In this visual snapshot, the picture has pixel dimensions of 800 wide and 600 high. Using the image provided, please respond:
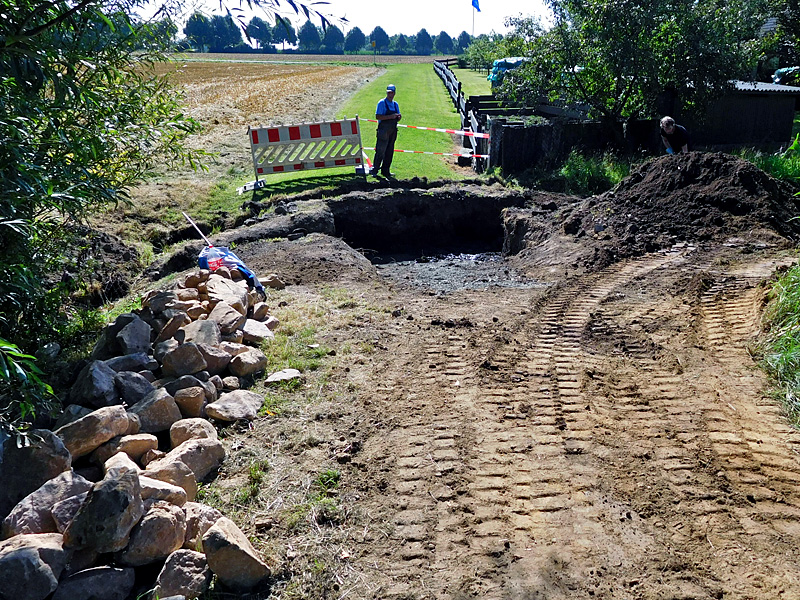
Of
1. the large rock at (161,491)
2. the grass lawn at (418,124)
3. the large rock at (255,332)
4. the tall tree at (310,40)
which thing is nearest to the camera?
the large rock at (161,491)

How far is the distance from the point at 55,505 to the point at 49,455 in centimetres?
43

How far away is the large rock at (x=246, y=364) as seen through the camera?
18.4 feet

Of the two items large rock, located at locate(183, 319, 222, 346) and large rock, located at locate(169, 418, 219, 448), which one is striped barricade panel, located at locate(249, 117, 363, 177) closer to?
large rock, located at locate(183, 319, 222, 346)

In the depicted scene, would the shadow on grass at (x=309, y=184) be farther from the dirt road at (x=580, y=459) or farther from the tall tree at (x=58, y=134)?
the dirt road at (x=580, y=459)

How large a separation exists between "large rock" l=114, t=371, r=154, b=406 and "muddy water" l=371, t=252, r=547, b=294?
14.1ft

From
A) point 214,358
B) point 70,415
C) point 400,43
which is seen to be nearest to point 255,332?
point 214,358

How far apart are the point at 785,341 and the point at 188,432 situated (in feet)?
16.4

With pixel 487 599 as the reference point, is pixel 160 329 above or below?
above

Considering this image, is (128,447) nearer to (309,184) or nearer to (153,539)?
(153,539)

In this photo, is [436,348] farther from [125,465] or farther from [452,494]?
[125,465]

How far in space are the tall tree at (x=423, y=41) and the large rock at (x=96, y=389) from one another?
518 feet

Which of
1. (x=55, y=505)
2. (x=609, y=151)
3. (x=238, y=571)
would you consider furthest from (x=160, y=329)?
(x=609, y=151)

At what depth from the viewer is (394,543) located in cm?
366

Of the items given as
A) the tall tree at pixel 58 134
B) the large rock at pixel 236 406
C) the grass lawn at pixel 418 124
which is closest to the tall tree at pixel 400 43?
the grass lawn at pixel 418 124
